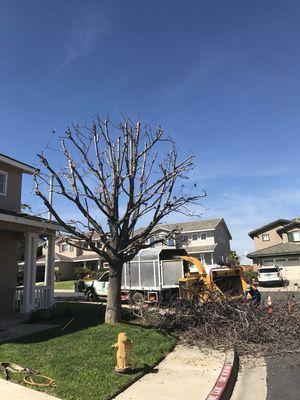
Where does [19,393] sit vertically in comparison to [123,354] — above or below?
below

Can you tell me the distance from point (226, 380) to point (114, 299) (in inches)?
223

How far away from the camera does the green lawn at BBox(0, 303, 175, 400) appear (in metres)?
7.01

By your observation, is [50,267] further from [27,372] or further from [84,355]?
[27,372]

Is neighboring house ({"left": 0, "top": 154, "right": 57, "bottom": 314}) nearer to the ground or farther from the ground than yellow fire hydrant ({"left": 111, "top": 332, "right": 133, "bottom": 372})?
farther from the ground

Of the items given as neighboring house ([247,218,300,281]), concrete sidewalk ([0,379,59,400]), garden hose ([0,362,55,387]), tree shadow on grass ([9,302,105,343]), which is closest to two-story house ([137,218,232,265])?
neighboring house ([247,218,300,281])

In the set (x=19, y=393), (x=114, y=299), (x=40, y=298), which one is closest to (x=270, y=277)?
(x=40, y=298)

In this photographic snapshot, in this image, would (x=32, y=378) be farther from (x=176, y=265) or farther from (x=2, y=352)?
(x=176, y=265)

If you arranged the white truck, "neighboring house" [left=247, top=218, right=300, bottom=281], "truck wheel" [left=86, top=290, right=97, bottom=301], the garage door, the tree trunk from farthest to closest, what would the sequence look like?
1. "neighboring house" [left=247, top=218, right=300, bottom=281]
2. the garage door
3. "truck wheel" [left=86, top=290, right=97, bottom=301]
4. the white truck
5. the tree trunk

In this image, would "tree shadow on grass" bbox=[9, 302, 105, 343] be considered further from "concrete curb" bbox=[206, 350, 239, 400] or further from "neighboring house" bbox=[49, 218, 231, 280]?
"neighboring house" bbox=[49, 218, 231, 280]

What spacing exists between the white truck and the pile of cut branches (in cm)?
735

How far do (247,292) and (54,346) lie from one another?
787 cm

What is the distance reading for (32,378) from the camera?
7281mm

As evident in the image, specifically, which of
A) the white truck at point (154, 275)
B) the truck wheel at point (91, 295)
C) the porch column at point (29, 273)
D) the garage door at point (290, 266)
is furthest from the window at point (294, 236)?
the porch column at point (29, 273)

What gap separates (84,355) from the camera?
894 cm
